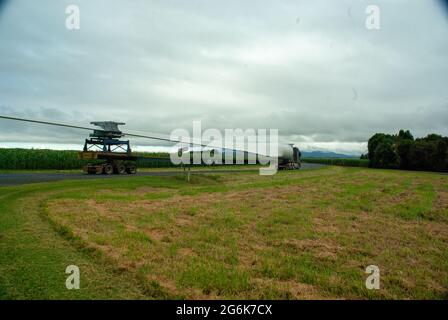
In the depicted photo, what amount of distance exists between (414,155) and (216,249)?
77288 mm

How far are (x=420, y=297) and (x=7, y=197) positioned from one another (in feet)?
44.2

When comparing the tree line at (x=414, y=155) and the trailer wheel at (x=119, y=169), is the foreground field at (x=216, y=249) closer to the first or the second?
the trailer wheel at (x=119, y=169)

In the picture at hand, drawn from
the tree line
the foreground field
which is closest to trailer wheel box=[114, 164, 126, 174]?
the foreground field

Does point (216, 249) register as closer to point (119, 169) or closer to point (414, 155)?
point (119, 169)

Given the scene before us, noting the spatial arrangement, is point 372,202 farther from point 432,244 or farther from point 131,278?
point 131,278

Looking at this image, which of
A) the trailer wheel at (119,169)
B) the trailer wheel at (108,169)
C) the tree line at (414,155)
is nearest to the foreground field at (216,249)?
the trailer wheel at (108,169)

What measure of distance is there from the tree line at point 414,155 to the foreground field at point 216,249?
65.3m

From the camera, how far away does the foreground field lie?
4.77m

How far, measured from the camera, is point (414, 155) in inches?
2749

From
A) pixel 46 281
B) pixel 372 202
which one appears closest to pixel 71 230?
pixel 46 281

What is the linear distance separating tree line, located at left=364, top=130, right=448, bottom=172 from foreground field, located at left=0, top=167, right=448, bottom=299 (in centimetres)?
6528

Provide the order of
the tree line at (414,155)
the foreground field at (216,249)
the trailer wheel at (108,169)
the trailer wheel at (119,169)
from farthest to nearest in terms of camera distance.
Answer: the tree line at (414,155) < the trailer wheel at (119,169) < the trailer wheel at (108,169) < the foreground field at (216,249)

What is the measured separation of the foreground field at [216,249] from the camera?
477 centimetres
